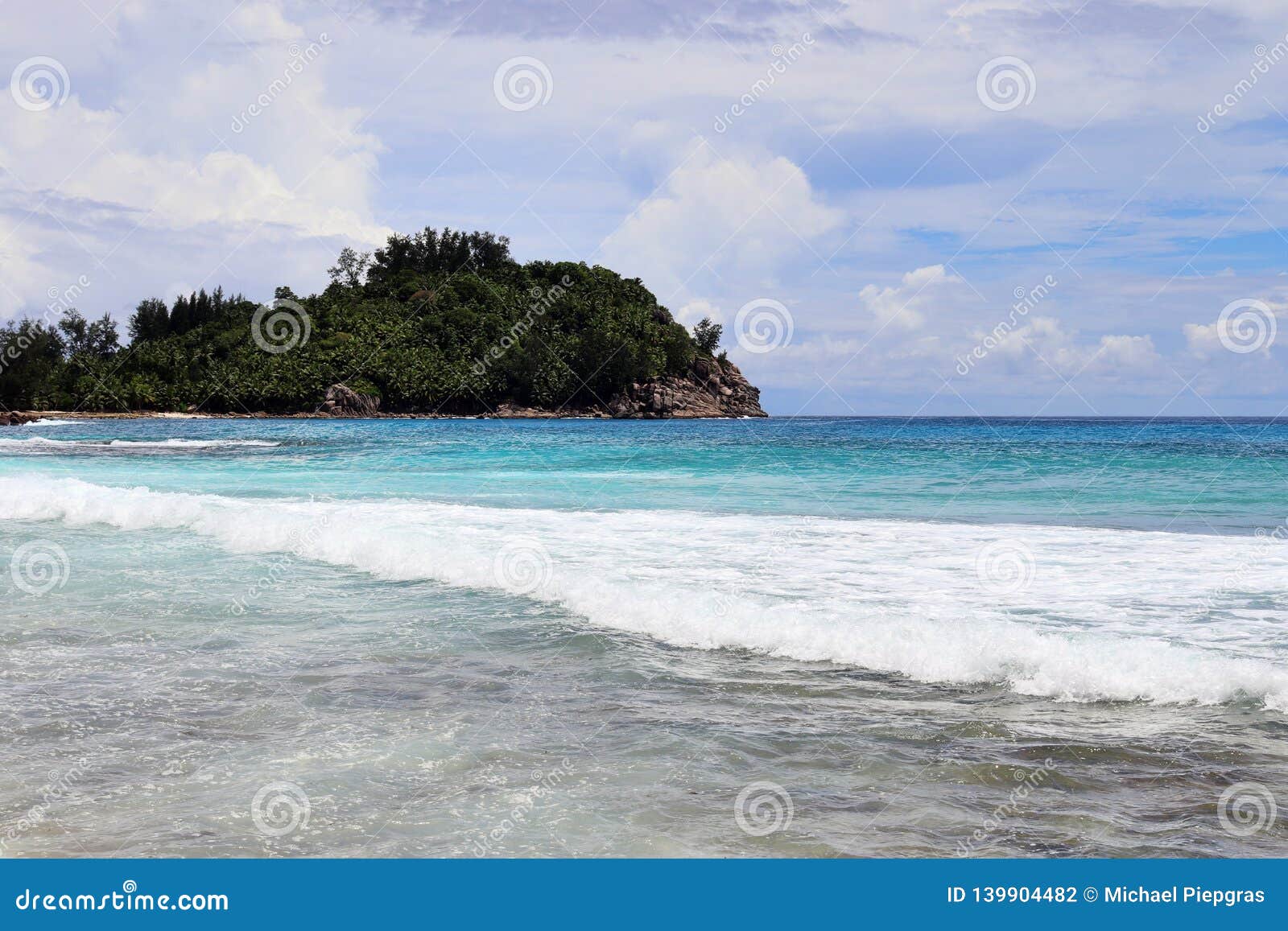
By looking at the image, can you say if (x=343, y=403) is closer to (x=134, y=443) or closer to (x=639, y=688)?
(x=134, y=443)

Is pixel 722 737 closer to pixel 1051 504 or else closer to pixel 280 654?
pixel 280 654

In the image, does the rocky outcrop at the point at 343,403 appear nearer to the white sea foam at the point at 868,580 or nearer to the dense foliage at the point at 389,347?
the dense foliage at the point at 389,347

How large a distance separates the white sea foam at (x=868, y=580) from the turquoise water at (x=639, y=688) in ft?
0.18

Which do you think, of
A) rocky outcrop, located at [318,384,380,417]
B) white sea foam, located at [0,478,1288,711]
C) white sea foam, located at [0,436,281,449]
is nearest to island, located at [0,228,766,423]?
rocky outcrop, located at [318,384,380,417]

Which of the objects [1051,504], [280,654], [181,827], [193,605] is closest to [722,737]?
[181,827]

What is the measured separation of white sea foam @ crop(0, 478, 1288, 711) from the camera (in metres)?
7.52

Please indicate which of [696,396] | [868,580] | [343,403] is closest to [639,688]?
[868,580]

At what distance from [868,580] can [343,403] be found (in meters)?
118

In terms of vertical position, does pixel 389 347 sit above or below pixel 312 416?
above

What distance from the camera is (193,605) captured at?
9.99m

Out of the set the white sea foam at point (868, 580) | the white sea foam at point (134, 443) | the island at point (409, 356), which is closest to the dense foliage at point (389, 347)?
the island at point (409, 356)

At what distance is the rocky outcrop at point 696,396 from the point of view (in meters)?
140

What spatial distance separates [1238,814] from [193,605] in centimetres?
906

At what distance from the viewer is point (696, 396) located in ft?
487
